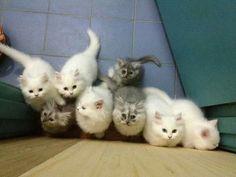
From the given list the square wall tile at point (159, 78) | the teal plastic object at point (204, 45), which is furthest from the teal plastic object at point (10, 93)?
the teal plastic object at point (204, 45)

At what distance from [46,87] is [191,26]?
3.94 feet

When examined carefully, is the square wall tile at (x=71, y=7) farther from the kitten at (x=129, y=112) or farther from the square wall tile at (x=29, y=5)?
the kitten at (x=129, y=112)

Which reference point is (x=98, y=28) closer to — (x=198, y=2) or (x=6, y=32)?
(x=6, y=32)

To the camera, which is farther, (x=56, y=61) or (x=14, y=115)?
(x=56, y=61)

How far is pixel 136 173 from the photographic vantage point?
3.61ft

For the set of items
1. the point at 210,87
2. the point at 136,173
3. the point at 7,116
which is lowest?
the point at 136,173

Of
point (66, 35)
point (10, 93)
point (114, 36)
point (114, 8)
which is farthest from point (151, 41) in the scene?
point (10, 93)

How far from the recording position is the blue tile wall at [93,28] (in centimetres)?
282

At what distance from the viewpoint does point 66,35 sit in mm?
2873

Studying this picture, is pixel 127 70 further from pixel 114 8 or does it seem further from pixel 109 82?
pixel 114 8

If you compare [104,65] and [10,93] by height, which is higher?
[104,65]

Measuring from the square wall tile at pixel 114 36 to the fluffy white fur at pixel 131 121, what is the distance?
0.80 metres

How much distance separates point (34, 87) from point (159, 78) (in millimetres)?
1176

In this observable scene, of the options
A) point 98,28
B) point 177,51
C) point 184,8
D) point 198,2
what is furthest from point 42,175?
point 98,28
